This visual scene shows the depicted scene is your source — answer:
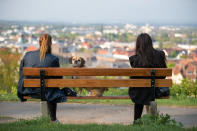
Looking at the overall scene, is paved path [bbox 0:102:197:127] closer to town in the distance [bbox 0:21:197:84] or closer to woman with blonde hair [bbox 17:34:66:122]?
woman with blonde hair [bbox 17:34:66:122]

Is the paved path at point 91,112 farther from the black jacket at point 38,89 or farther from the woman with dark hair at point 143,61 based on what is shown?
the black jacket at point 38,89

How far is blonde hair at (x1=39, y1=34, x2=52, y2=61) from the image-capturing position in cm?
427

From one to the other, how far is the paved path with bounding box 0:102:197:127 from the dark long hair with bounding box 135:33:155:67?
2.75 ft

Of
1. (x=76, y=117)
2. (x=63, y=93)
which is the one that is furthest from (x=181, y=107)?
(x=63, y=93)

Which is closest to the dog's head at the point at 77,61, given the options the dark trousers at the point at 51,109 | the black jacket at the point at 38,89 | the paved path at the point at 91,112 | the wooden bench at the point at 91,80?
the paved path at the point at 91,112

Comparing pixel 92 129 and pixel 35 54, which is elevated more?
pixel 35 54

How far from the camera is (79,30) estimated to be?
14488 centimetres

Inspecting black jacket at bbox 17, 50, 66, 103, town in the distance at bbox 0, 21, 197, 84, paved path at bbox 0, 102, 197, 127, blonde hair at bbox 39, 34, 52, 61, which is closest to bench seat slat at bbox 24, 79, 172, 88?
black jacket at bbox 17, 50, 66, 103

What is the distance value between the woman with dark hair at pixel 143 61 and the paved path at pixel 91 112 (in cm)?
56

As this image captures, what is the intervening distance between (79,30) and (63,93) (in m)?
141

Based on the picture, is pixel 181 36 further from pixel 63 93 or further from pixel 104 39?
pixel 63 93

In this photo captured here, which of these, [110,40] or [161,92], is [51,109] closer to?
[161,92]

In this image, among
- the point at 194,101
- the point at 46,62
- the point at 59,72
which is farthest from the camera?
the point at 194,101

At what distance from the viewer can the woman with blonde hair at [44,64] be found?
13.8ft
